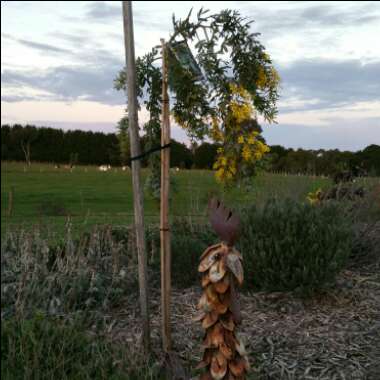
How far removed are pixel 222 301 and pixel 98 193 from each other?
1419cm

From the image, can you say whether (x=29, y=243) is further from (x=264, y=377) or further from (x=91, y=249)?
(x=264, y=377)

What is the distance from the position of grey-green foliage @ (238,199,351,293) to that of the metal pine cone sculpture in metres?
1.82

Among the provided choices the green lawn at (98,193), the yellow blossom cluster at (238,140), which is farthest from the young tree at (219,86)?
the green lawn at (98,193)

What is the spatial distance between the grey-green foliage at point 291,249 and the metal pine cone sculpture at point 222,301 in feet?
5.98

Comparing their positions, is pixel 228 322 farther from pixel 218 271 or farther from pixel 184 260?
pixel 184 260

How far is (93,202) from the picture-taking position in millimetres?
15164

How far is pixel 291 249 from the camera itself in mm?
5004

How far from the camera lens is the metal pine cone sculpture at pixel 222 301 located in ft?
9.31

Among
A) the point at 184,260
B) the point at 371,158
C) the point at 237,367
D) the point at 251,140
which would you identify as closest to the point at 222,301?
the point at 237,367

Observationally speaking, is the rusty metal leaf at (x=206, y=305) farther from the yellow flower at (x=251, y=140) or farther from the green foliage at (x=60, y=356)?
the yellow flower at (x=251, y=140)

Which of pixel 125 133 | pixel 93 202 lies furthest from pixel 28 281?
pixel 93 202

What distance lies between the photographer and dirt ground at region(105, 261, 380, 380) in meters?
3.95

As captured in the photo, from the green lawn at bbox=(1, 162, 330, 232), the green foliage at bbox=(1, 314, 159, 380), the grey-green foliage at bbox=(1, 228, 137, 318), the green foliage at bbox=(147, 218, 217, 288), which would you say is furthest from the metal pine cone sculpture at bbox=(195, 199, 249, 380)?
the green lawn at bbox=(1, 162, 330, 232)

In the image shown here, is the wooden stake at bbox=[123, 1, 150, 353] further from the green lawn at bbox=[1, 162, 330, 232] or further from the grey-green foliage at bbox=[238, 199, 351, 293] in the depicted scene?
the green lawn at bbox=[1, 162, 330, 232]
